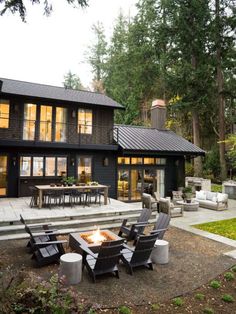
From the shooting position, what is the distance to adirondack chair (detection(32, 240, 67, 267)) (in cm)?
583

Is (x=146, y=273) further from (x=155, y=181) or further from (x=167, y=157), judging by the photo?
(x=167, y=157)

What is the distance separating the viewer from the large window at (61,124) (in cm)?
1366

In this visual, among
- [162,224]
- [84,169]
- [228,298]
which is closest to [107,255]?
[228,298]

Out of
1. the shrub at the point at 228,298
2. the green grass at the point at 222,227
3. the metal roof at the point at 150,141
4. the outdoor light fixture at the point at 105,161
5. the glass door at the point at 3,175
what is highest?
the metal roof at the point at 150,141

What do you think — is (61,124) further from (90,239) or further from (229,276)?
(229,276)

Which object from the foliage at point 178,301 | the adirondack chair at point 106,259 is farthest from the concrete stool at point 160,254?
the foliage at point 178,301

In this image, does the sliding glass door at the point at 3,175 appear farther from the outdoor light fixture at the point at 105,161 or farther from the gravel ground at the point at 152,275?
the gravel ground at the point at 152,275

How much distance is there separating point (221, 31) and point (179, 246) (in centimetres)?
2065

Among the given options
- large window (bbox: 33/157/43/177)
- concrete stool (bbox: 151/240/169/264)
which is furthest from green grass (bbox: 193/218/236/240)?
large window (bbox: 33/157/43/177)

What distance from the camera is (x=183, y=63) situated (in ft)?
72.4

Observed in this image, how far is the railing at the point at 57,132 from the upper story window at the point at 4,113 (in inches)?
6.0

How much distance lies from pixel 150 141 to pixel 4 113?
342 inches

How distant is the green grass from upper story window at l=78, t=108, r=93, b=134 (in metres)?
8.00

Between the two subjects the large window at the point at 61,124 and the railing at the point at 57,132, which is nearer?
the railing at the point at 57,132
